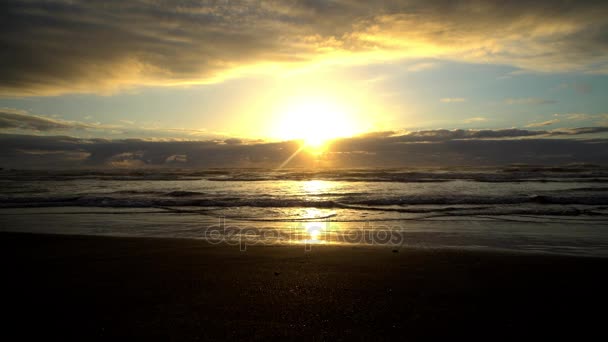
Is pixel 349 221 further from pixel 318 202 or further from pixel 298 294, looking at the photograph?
pixel 298 294

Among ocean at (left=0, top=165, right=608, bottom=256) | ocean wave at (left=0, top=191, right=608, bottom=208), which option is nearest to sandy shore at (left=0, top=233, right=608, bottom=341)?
ocean at (left=0, top=165, right=608, bottom=256)

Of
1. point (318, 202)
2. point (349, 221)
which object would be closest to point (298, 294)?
point (349, 221)

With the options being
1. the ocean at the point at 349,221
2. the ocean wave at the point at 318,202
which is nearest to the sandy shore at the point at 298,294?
the ocean at the point at 349,221

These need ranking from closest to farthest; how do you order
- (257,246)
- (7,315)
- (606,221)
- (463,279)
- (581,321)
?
(581,321), (7,315), (463,279), (257,246), (606,221)

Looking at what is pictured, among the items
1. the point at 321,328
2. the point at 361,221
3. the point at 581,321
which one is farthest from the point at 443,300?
the point at 361,221

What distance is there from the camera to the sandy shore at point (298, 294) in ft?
10.8

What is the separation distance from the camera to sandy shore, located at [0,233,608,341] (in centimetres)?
328

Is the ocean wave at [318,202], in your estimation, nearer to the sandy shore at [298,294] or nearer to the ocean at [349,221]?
the ocean at [349,221]

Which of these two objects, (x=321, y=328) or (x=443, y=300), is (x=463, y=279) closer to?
(x=443, y=300)

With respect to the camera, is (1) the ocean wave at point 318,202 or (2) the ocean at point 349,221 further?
(1) the ocean wave at point 318,202

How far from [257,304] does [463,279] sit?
2938 mm

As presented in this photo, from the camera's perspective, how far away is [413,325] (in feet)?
10.8

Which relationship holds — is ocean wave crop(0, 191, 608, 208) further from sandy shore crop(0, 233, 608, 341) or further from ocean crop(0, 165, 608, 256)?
sandy shore crop(0, 233, 608, 341)

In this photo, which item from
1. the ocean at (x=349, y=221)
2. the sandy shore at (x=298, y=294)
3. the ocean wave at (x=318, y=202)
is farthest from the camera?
the ocean wave at (x=318, y=202)
